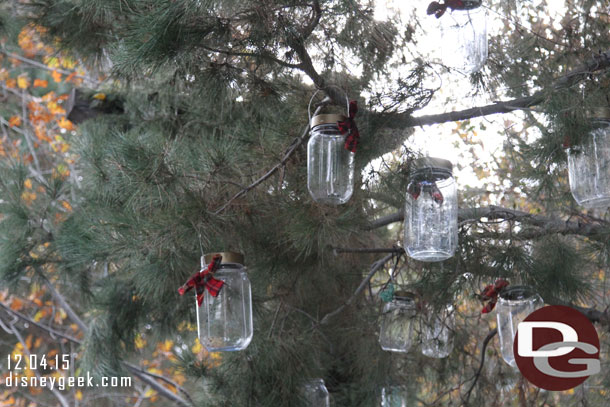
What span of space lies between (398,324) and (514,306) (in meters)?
0.44

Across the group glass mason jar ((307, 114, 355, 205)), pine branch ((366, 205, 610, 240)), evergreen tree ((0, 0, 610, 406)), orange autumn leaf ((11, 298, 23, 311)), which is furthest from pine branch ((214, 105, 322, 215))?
orange autumn leaf ((11, 298, 23, 311))

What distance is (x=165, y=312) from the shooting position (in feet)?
10.1

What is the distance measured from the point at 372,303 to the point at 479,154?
3.90 ft

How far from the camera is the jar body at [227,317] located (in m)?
2.07

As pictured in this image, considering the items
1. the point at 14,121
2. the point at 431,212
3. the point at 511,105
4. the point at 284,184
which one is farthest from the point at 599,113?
the point at 14,121

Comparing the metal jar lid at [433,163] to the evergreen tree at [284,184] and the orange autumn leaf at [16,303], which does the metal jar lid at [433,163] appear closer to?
the evergreen tree at [284,184]

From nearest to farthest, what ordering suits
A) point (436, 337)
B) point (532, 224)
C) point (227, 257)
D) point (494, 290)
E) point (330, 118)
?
point (330, 118), point (227, 257), point (494, 290), point (532, 224), point (436, 337)

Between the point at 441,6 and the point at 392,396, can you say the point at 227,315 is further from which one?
the point at 392,396

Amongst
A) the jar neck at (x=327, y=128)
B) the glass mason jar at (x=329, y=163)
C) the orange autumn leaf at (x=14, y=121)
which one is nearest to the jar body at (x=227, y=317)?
the glass mason jar at (x=329, y=163)

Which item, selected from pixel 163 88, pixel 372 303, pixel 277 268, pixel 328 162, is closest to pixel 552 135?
pixel 328 162

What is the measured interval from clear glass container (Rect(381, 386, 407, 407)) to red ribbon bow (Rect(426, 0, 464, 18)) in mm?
1612

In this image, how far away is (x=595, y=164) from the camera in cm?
198

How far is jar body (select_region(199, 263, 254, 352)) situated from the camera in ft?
6.79

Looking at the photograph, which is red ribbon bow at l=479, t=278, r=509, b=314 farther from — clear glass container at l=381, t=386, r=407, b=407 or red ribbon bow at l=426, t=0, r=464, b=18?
clear glass container at l=381, t=386, r=407, b=407
